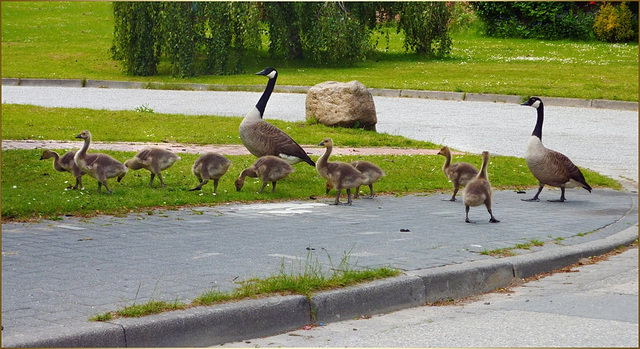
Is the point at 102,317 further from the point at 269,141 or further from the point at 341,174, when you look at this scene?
the point at 269,141

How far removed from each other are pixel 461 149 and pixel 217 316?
1161cm

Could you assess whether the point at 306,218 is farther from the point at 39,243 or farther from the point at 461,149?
the point at 461,149

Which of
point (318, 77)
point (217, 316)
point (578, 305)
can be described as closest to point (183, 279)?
point (217, 316)

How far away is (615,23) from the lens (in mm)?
41062

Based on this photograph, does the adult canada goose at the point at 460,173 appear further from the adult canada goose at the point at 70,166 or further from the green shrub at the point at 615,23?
the green shrub at the point at 615,23

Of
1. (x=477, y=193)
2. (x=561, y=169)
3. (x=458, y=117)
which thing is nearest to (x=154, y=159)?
(x=477, y=193)

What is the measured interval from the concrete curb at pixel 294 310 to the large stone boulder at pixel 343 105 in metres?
10.4

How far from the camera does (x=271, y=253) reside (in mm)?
7590

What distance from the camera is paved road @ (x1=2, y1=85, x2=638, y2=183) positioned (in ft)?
55.2

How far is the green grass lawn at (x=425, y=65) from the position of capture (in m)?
27.4

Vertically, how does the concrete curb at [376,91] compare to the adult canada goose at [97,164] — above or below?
above

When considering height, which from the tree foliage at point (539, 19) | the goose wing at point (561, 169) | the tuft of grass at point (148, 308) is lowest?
the tuft of grass at point (148, 308)

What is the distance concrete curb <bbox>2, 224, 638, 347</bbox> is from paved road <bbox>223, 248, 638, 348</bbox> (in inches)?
3.8

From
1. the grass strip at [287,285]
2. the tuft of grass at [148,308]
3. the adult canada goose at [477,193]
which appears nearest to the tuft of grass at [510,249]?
the adult canada goose at [477,193]
